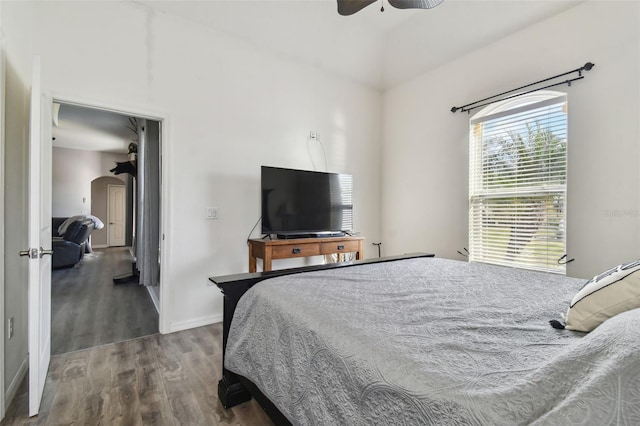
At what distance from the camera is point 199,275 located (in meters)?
3.07

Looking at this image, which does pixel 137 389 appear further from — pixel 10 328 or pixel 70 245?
pixel 70 245

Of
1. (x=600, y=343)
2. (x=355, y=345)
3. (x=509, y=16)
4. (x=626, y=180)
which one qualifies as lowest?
(x=355, y=345)

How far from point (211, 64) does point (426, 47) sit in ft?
8.05

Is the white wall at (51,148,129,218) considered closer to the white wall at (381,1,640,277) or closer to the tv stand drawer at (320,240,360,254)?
the tv stand drawer at (320,240,360,254)

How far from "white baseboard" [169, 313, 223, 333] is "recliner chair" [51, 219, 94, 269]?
430 centimetres

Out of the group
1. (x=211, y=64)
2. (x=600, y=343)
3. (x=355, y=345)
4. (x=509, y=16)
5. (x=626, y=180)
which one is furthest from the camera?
(x=211, y=64)

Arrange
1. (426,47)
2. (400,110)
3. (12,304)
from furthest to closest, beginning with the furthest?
(400,110)
(426,47)
(12,304)

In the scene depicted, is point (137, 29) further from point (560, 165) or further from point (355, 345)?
point (560, 165)

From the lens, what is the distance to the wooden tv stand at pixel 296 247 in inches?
120

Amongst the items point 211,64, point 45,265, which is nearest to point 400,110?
point 211,64

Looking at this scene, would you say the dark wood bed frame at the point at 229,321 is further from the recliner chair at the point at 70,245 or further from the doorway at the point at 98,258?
the recliner chair at the point at 70,245

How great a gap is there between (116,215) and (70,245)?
407cm

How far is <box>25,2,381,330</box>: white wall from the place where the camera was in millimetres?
2527

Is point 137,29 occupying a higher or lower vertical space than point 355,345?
higher
